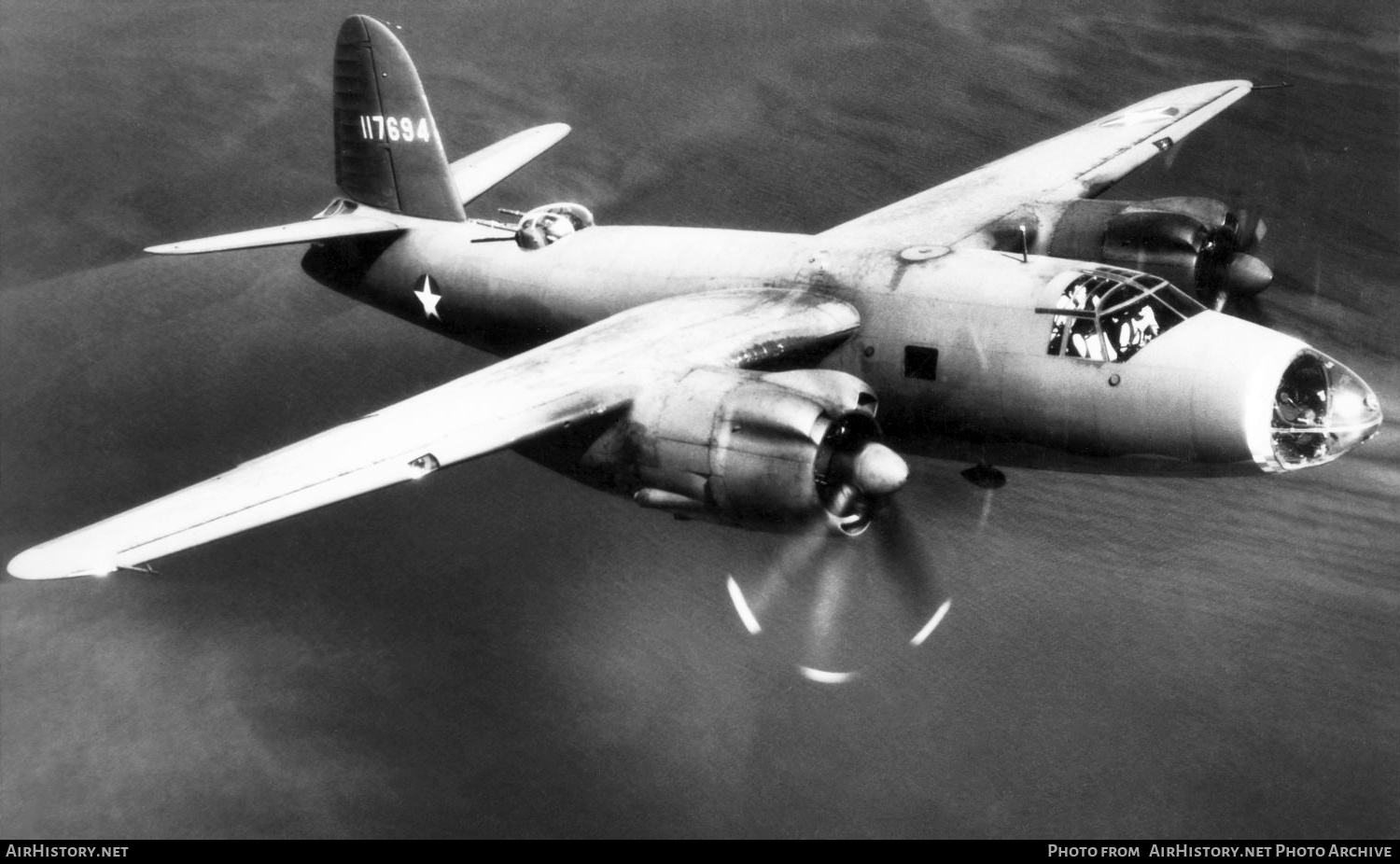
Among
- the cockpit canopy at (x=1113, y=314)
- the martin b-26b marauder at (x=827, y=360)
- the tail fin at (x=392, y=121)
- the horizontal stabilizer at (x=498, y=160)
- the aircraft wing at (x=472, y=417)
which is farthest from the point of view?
the horizontal stabilizer at (x=498, y=160)

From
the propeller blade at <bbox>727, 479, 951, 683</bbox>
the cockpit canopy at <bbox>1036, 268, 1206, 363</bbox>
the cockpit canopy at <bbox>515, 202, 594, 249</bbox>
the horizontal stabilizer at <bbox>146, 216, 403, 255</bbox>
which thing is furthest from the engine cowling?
the horizontal stabilizer at <bbox>146, 216, 403, 255</bbox>

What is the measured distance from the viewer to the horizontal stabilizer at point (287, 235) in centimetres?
2242

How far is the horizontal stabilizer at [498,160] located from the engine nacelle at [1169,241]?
Result: 38.1ft

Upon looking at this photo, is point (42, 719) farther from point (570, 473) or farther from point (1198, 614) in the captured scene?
point (1198, 614)

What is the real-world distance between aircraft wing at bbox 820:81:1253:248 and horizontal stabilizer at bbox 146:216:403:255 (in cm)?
1008

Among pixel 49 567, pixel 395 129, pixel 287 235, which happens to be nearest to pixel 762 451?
pixel 49 567

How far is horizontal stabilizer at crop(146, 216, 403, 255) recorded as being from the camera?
22.4 meters

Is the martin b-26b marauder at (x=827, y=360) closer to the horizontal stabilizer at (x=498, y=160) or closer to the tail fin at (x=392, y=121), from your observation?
the tail fin at (x=392, y=121)

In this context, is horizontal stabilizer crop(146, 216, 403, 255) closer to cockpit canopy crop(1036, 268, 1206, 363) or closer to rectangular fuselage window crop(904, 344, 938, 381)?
rectangular fuselage window crop(904, 344, 938, 381)

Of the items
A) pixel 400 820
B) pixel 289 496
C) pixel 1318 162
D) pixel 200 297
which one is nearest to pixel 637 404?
pixel 289 496

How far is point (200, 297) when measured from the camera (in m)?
28.1

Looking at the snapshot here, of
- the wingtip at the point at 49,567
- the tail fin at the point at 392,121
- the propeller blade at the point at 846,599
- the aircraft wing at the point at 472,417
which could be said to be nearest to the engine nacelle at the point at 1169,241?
the aircraft wing at the point at 472,417

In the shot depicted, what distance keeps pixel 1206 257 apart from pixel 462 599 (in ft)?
46.9

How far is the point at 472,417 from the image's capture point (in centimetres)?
1631
